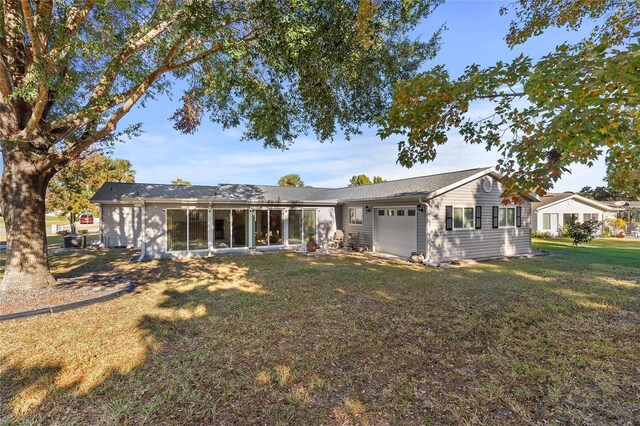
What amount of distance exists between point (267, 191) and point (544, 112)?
50.6 feet

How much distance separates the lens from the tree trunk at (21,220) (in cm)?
691

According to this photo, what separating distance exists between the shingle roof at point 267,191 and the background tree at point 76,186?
324 centimetres

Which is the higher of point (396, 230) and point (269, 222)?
point (269, 222)

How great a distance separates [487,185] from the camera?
41.4 feet

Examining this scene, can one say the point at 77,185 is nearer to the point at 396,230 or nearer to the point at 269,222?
the point at 269,222

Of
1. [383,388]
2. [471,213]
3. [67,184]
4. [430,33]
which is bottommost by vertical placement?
[383,388]

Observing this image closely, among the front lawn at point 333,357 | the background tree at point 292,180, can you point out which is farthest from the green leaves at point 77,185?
the background tree at point 292,180

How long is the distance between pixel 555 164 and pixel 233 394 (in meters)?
3.94

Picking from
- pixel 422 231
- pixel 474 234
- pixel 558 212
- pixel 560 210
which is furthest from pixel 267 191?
pixel 560 210

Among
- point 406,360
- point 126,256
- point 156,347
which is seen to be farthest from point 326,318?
point 126,256

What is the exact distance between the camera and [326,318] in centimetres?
557

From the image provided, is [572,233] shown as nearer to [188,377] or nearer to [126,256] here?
[188,377]

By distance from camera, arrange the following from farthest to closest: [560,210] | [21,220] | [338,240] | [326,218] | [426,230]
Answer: [560,210] → [326,218] → [338,240] → [426,230] → [21,220]

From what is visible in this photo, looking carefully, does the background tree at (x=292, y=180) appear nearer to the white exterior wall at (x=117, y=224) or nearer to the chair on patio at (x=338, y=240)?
the white exterior wall at (x=117, y=224)
